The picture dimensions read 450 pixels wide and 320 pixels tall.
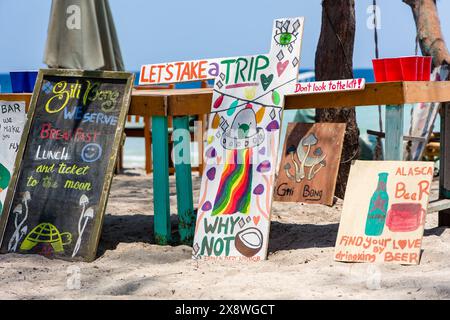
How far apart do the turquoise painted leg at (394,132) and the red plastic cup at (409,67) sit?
244 mm

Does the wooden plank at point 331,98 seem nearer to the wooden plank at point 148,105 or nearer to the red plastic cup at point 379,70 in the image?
the wooden plank at point 148,105

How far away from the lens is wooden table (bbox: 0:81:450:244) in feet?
17.7

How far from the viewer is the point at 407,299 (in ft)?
13.7

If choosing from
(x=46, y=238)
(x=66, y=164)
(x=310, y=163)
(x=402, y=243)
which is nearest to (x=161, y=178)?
(x=66, y=164)

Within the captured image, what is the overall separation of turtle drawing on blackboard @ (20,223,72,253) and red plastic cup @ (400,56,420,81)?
8.35 feet

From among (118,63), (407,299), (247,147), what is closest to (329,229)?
(247,147)

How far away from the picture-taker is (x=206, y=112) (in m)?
5.89

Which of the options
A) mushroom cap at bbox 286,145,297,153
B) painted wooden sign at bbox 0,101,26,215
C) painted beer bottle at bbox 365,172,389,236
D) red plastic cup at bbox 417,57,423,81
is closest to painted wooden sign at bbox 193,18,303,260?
painted beer bottle at bbox 365,172,389,236

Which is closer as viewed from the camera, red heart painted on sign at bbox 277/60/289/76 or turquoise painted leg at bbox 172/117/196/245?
red heart painted on sign at bbox 277/60/289/76

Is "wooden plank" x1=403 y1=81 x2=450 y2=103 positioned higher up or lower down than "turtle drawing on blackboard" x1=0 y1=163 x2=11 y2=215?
higher up

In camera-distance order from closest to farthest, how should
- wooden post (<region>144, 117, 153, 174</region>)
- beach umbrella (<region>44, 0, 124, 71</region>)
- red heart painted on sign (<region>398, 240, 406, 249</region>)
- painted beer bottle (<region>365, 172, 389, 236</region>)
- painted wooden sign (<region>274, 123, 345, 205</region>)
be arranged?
red heart painted on sign (<region>398, 240, 406, 249</region>), painted beer bottle (<region>365, 172, 389, 236</region>), beach umbrella (<region>44, 0, 124, 71</region>), painted wooden sign (<region>274, 123, 345, 205</region>), wooden post (<region>144, 117, 153, 174</region>)

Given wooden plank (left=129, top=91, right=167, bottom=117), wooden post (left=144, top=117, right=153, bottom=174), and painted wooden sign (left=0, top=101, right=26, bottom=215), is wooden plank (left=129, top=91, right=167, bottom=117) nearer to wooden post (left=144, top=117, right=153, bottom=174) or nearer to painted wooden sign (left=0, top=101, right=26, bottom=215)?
painted wooden sign (left=0, top=101, right=26, bottom=215)
